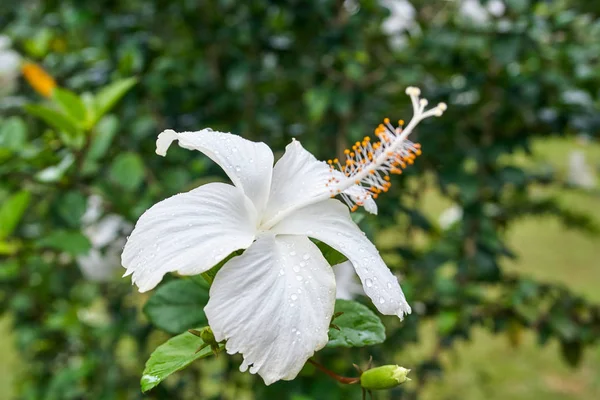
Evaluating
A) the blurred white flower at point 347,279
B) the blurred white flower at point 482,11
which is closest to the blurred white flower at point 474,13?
the blurred white flower at point 482,11

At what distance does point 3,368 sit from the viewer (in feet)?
10.2

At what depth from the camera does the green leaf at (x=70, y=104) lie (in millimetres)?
1058

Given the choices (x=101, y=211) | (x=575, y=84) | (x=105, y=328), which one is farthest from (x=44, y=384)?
(x=575, y=84)

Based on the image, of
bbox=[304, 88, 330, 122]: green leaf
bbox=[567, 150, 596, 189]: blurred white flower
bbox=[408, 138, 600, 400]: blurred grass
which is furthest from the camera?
bbox=[408, 138, 600, 400]: blurred grass

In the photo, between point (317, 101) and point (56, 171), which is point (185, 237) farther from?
point (317, 101)

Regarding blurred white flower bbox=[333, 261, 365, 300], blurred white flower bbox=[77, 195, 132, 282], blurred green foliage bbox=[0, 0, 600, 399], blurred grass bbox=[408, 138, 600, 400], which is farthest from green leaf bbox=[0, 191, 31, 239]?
blurred grass bbox=[408, 138, 600, 400]

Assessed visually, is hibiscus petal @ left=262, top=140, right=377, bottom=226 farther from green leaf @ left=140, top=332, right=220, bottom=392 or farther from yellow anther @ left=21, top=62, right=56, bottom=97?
yellow anther @ left=21, top=62, right=56, bottom=97

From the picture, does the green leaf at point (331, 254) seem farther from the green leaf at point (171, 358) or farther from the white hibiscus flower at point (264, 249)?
the green leaf at point (171, 358)

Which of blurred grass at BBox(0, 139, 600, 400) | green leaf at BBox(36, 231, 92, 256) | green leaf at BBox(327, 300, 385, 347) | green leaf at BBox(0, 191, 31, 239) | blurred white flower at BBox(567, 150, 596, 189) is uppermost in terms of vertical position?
green leaf at BBox(327, 300, 385, 347)

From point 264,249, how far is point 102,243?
1.01m

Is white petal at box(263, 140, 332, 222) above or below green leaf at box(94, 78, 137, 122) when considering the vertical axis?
above

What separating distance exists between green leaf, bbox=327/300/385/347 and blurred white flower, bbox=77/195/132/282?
0.86 metres

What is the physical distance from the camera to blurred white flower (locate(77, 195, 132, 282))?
1.39 meters

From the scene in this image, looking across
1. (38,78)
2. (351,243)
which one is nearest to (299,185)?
(351,243)
